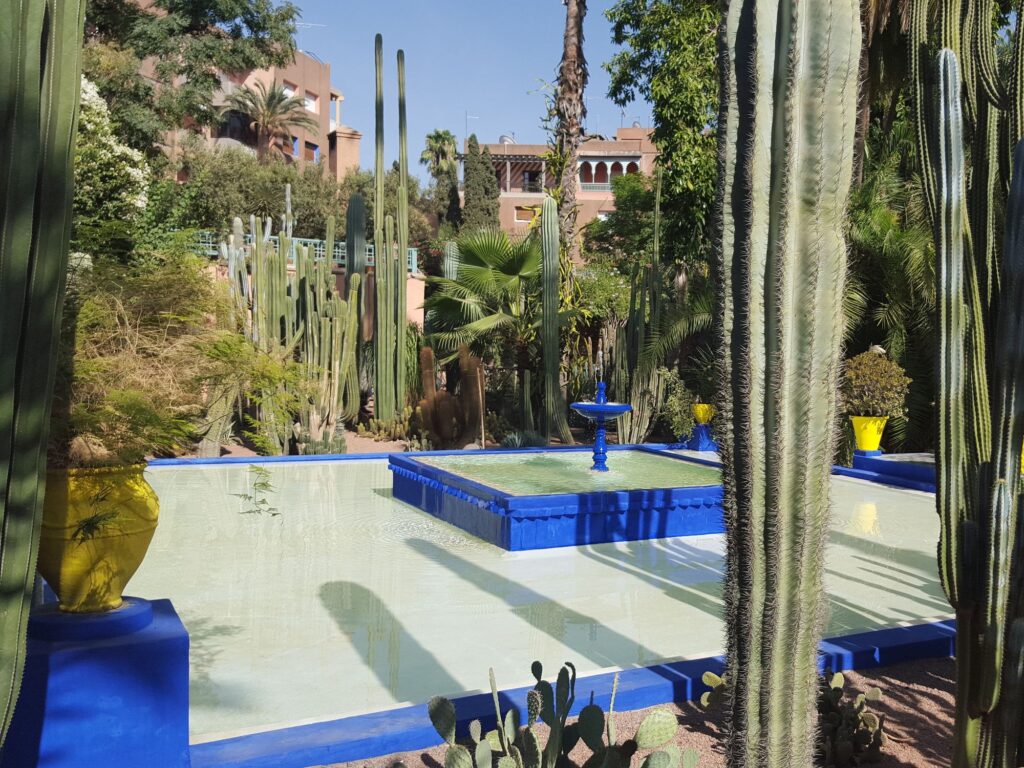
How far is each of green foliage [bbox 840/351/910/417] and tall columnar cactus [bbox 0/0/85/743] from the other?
34.6ft

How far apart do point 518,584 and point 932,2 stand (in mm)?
3924

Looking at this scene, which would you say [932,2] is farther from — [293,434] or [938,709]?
[293,434]

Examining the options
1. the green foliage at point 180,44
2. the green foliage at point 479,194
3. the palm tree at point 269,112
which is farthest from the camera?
the palm tree at point 269,112

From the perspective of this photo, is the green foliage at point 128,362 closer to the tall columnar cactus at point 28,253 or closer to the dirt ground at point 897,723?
the tall columnar cactus at point 28,253

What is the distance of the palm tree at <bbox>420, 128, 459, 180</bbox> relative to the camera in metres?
39.6

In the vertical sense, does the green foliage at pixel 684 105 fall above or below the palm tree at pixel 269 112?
below

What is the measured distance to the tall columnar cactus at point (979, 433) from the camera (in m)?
2.75

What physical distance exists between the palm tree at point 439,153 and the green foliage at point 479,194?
23.9 feet

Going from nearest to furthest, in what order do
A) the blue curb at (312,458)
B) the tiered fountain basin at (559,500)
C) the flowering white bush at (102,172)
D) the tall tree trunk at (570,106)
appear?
1. the tiered fountain basin at (559,500)
2. the blue curb at (312,458)
3. the flowering white bush at (102,172)
4. the tall tree trunk at (570,106)

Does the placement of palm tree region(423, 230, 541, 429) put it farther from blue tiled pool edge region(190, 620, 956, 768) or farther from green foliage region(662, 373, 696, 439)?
blue tiled pool edge region(190, 620, 956, 768)

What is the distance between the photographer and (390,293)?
1341 cm

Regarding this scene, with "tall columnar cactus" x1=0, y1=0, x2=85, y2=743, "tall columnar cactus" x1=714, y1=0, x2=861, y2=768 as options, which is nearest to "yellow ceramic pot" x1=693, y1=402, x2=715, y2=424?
"tall columnar cactus" x1=714, y1=0, x2=861, y2=768

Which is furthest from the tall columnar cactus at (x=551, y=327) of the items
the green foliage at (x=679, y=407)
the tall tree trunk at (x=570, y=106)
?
the tall tree trunk at (x=570, y=106)

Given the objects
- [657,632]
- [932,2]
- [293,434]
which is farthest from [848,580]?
[293,434]
